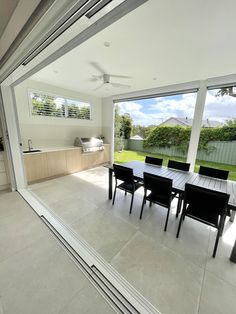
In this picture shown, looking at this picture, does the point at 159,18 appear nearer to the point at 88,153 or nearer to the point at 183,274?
the point at 183,274

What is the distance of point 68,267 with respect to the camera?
55.9 inches

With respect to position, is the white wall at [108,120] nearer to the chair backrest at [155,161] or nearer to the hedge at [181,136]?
the hedge at [181,136]

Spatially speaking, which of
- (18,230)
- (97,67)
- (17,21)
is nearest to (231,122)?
(97,67)

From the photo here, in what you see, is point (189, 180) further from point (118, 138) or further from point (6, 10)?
point (118, 138)

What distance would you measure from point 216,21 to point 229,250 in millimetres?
2655

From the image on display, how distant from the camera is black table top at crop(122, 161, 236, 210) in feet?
5.89

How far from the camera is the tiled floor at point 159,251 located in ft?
3.96

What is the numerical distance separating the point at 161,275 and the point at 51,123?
13.6 ft

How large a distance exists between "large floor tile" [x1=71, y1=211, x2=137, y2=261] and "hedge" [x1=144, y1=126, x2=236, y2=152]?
3.47 m

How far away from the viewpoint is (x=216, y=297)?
47.7 inches

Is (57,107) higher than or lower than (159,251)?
higher

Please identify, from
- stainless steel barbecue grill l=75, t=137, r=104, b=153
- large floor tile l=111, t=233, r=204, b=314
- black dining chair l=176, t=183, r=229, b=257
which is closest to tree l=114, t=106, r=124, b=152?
stainless steel barbecue grill l=75, t=137, r=104, b=153

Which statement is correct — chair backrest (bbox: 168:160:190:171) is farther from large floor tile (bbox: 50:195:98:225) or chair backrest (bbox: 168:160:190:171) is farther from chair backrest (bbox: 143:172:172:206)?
large floor tile (bbox: 50:195:98:225)

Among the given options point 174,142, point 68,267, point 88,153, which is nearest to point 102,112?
point 88,153
